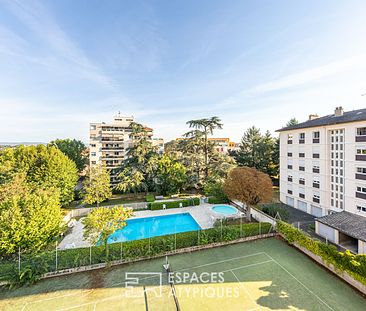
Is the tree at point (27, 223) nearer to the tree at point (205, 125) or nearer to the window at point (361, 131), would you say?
the tree at point (205, 125)

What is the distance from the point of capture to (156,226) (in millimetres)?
22047

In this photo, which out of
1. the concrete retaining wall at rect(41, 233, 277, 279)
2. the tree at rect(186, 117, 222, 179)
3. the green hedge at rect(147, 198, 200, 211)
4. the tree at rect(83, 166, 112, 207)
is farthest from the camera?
the tree at rect(186, 117, 222, 179)

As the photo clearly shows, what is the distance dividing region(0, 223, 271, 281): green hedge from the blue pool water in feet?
13.7

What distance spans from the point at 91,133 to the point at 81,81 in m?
19.8

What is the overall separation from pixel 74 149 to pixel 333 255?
43.6 metres

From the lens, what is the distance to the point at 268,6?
1444 cm

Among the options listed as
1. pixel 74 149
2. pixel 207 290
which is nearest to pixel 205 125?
pixel 207 290

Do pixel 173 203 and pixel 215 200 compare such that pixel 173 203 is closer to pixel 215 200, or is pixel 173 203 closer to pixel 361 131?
pixel 215 200

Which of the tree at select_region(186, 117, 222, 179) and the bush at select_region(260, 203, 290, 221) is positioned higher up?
the tree at select_region(186, 117, 222, 179)

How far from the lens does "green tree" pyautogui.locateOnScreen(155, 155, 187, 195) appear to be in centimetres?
3019

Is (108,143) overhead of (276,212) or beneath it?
overhead

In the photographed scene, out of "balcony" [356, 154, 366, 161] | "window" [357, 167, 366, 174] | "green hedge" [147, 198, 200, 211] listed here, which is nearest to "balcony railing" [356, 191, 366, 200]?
"window" [357, 167, 366, 174]

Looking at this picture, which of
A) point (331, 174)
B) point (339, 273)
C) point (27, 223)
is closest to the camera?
point (339, 273)

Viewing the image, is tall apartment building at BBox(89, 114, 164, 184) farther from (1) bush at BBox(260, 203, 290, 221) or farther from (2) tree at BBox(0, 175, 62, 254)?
(1) bush at BBox(260, 203, 290, 221)
